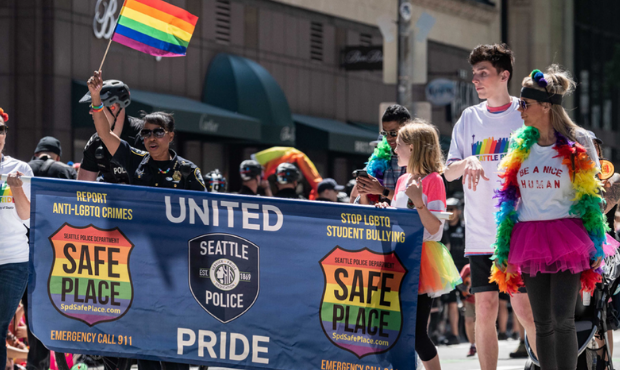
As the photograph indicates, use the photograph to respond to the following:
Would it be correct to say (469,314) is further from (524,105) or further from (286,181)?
(524,105)

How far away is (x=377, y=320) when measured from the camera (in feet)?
18.7

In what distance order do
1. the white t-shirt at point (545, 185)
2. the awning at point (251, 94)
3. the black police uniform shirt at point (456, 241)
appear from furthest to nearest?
1. the awning at point (251, 94)
2. the black police uniform shirt at point (456, 241)
3. the white t-shirt at point (545, 185)

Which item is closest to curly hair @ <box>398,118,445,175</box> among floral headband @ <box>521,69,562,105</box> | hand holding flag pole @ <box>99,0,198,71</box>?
floral headband @ <box>521,69,562,105</box>

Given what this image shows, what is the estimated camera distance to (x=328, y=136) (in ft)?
70.5

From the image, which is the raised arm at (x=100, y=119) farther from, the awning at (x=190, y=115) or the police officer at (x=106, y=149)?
the awning at (x=190, y=115)

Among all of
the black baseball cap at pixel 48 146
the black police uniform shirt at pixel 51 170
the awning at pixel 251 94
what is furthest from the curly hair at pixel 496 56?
the awning at pixel 251 94

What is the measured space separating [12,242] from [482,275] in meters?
3.23

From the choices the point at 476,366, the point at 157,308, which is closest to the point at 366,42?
the point at 476,366

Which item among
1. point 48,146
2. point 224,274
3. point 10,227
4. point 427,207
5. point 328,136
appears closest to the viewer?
point 427,207

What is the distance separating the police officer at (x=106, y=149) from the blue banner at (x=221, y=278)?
1.73ft

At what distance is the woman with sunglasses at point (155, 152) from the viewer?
252 inches

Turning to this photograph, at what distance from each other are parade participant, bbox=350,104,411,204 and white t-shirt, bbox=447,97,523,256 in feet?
1.79

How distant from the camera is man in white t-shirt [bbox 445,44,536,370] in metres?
6.14

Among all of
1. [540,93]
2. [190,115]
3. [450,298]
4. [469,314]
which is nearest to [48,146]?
[540,93]
